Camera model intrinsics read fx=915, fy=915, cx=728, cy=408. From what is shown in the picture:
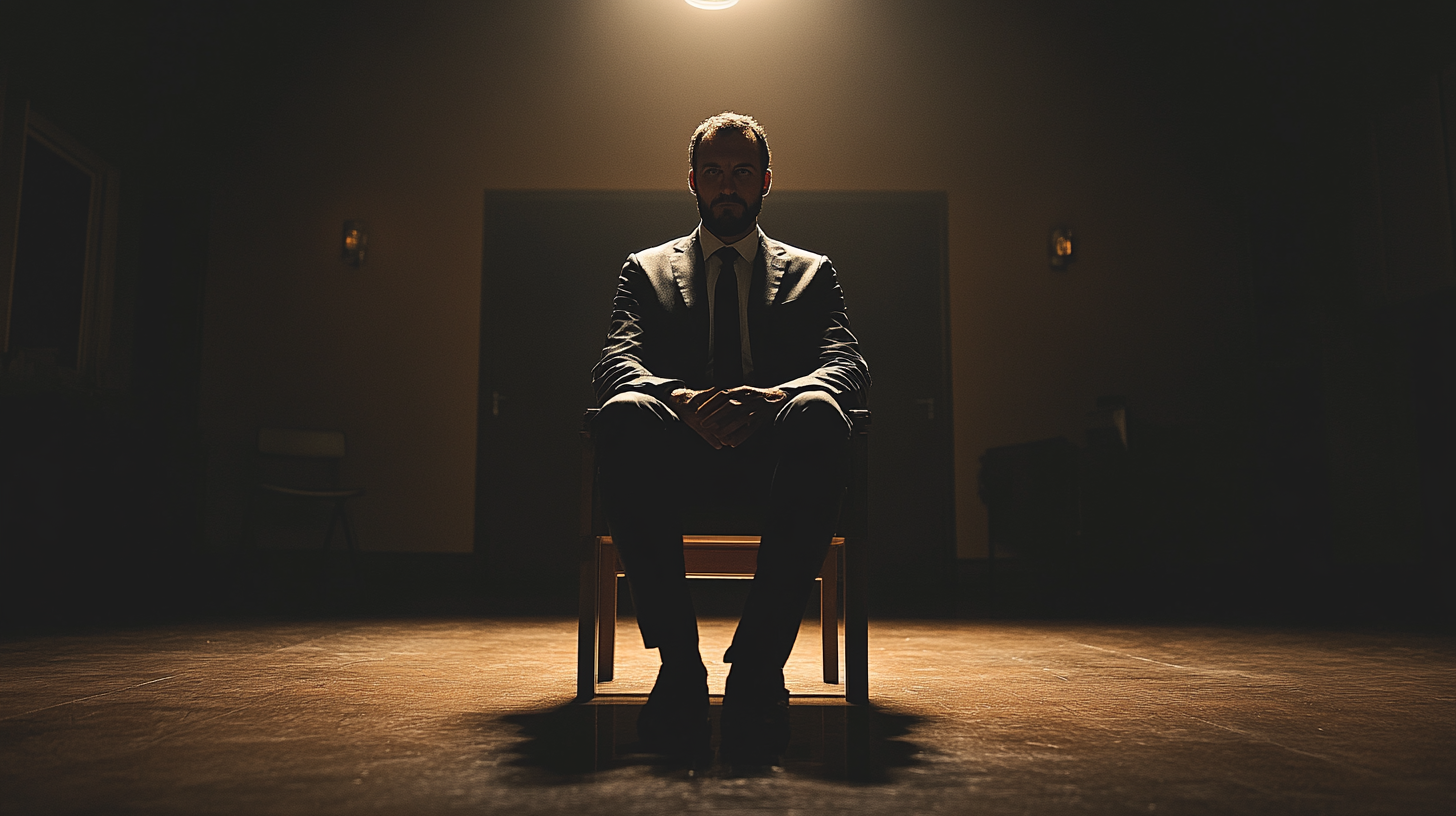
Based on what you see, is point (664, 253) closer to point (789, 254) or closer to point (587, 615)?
point (789, 254)

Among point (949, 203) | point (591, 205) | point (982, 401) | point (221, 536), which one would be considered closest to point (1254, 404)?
point (982, 401)

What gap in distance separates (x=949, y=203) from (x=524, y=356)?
8.28ft

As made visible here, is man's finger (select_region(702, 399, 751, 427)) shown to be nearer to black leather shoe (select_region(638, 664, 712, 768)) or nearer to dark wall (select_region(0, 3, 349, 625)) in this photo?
black leather shoe (select_region(638, 664, 712, 768))

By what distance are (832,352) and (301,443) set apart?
3907mm

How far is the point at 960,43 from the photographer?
5.20 metres

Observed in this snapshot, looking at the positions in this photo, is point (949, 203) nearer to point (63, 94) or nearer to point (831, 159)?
point (831, 159)

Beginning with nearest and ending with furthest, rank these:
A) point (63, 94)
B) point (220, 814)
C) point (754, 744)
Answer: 1. point (220, 814)
2. point (754, 744)
3. point (63, 94)

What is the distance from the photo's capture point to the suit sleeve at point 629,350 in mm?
1611

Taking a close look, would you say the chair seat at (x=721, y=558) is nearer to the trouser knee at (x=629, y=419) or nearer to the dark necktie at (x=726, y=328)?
the dark necktie at (x=726, y=328)

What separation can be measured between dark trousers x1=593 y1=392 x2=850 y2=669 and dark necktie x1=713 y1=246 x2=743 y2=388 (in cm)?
28

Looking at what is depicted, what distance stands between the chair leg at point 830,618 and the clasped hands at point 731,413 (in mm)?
569

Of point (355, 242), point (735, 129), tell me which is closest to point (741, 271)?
point (735, 129)

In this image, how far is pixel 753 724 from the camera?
135 centimetres

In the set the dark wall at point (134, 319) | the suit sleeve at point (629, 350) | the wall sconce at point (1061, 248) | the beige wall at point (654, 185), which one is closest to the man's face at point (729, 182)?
the suit sleeve at point (629, 350)
